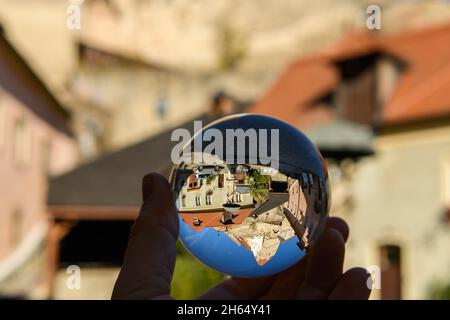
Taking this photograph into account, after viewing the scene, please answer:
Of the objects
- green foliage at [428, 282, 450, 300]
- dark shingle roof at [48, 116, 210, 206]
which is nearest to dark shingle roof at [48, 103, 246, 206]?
dark shingle roof at [48, 116, 210, 206]

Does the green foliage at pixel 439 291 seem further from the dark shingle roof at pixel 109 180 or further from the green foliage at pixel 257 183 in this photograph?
the green foliage at pixel 257 183

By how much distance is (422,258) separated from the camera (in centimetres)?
1540

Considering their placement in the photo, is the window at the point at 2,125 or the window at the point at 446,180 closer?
the window at the point at 446,180

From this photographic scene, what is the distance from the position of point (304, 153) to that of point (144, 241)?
0.72 meters

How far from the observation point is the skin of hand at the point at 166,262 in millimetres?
2051

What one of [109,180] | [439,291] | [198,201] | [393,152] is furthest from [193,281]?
[393,152]

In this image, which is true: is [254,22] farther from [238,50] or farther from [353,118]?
[353,118]

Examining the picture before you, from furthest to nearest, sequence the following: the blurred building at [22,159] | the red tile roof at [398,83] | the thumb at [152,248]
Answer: the blurred building at [22,159]
the red tile roof at [398,83]
the thumb at [152,248]

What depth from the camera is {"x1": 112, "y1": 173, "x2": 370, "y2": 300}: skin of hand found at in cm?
205

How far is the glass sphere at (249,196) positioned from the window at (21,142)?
19.7 meters

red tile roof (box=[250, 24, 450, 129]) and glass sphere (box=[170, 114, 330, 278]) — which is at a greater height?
red tile roof (box=[250, 24, 450, 129])

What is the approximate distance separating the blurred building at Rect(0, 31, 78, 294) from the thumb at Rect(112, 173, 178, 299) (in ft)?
48.5

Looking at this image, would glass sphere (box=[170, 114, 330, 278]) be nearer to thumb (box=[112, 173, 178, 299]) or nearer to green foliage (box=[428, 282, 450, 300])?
thumb (box=[112, 173, 178, 299])

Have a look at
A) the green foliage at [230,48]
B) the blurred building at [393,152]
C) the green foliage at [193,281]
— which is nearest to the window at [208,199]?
the green foliage at [193,281]
